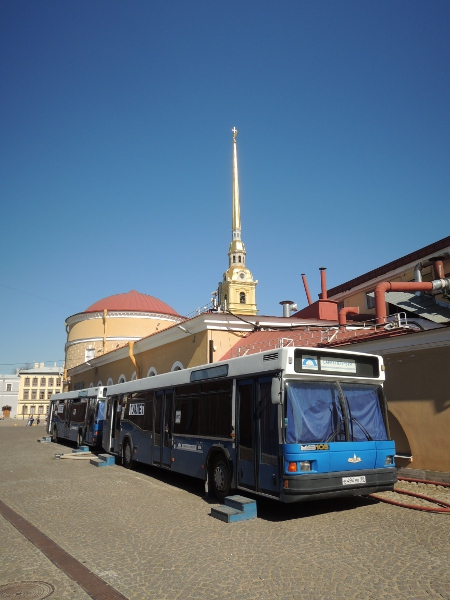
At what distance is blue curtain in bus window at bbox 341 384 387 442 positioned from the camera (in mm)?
8352

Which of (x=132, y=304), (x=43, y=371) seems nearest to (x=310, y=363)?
(x=132, y=304)

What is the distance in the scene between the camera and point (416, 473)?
11367 millimetres

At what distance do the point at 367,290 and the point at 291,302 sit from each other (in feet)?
16.7

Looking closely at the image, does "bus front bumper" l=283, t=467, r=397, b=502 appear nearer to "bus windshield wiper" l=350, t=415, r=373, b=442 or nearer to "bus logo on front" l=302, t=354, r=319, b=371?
"bus windshield wiper" l=350, t=415, r=373, b=442

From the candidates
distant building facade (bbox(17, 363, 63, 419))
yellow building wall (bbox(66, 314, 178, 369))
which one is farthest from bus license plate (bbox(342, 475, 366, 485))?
distant building facade (bbox(17, 363, 63, 419))

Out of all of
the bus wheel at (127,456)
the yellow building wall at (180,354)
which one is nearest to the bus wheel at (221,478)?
the bus wheel at (127,456)

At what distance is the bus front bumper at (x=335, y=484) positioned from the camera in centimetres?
742

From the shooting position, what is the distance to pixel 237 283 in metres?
74.8

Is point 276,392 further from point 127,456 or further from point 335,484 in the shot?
point 127,456

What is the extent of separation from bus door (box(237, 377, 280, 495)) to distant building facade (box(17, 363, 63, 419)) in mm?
84585

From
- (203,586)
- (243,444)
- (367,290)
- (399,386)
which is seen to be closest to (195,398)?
(243,444)

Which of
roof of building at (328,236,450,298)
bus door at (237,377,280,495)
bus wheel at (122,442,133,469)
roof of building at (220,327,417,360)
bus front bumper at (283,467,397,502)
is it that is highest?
roof of building at (328,236,450,298)

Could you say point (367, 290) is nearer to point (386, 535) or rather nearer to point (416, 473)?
point (416, 473)

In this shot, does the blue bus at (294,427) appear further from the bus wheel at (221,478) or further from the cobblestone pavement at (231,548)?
the cobblestone pavement at (231,548)
